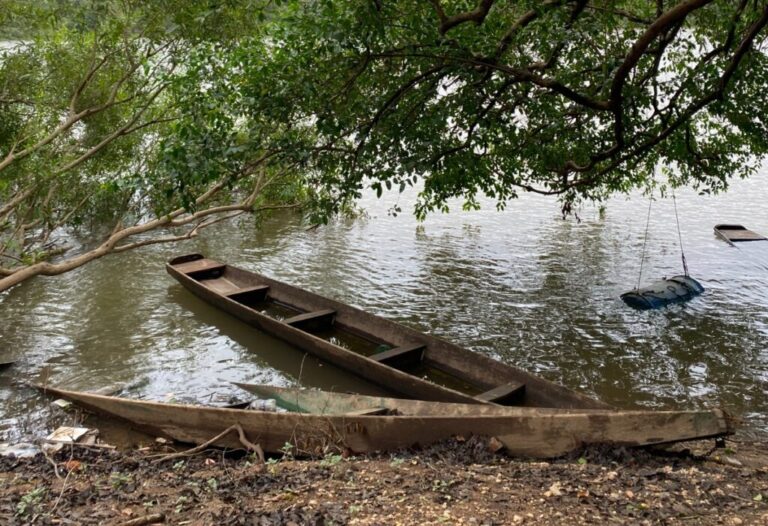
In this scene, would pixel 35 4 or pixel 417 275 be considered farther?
pixel 417 275

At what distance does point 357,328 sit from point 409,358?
152 centimetres

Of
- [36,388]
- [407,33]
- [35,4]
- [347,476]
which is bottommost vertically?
[36,388]

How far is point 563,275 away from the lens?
1299 cm

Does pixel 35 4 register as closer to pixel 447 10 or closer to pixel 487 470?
pixel 447 10

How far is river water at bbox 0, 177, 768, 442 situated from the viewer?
8820 millimetres

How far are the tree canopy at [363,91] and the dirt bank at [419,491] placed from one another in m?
2.49

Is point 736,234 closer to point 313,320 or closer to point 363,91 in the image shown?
point 313,320

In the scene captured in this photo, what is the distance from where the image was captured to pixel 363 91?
8.20m

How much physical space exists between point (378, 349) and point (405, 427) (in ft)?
12.0

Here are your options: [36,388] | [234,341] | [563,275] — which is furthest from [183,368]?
[563,275]

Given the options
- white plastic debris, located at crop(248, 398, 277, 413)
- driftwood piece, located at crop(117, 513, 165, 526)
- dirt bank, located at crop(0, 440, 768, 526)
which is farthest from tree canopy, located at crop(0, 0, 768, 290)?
driftwood piece, located at crop(117, 513, 165, 526)

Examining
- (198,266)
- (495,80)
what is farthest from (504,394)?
(198,266)

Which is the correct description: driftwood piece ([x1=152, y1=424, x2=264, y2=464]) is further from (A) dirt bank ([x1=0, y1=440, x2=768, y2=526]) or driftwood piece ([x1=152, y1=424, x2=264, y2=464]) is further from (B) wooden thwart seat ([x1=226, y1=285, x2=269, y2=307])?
(B) wooden thwart seat ([x1=226, y1=285, x2=269, y2=307])

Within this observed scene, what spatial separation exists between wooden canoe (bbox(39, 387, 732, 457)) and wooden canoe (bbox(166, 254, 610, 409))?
104cm
